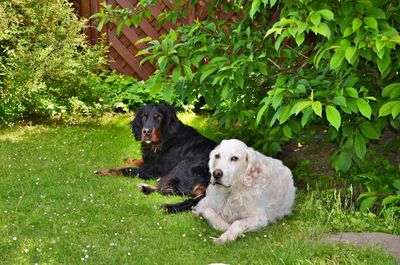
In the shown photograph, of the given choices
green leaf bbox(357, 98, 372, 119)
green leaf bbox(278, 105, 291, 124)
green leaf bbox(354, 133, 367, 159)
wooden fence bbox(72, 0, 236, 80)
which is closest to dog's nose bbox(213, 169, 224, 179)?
green leaf bbox(278, 105, 291, 124)

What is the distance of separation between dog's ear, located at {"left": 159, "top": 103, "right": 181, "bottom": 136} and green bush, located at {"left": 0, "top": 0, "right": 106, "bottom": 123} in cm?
273

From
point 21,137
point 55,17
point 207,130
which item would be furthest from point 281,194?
point 55,17

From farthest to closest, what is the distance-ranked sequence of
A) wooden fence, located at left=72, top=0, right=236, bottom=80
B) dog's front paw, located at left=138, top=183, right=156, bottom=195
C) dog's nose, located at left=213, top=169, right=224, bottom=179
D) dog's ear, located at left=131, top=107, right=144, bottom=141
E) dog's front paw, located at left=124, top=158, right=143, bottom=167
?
wooden fence, located at left=72, top=0, right=236, bottom=80 < dog's front paw, located at left=124, top=158, right=143, bottom=167 < dog's ear, located at left=131, top=107, right=144, bottom=141 < dog's front paw, located at left=138, top=183, right=156, bottom=195 < dog's nose, located at left=213, top=169, right=224, bottom=179

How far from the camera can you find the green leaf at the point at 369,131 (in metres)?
4.35

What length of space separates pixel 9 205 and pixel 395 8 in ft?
12.1

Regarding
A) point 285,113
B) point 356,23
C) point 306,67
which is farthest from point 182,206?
point 356,23

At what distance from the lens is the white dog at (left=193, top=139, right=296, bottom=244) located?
4.64 meters

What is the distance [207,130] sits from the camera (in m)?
8.59

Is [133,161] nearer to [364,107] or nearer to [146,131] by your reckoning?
[146,131]

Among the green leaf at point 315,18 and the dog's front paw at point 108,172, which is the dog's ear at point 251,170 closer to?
the green leaf at point 315,18

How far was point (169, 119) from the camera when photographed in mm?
6391

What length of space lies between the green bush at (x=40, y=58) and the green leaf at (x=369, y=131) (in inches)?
208

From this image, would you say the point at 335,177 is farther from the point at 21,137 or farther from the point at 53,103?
the point at 53,103

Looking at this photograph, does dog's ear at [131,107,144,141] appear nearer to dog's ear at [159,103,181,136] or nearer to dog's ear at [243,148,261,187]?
dog's ear at [159,103,181,136]
